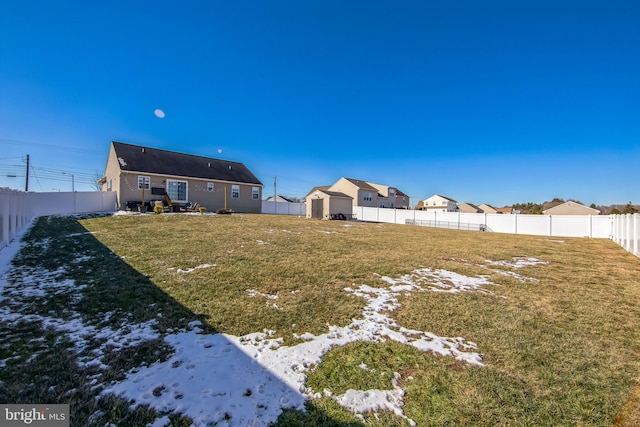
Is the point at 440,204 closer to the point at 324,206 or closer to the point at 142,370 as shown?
the point at 324,206

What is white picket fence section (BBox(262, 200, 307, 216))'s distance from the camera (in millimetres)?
30281

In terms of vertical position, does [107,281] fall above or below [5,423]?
above

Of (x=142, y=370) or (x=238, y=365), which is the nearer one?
(x=142, y=370)

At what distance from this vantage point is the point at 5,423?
1970 mm

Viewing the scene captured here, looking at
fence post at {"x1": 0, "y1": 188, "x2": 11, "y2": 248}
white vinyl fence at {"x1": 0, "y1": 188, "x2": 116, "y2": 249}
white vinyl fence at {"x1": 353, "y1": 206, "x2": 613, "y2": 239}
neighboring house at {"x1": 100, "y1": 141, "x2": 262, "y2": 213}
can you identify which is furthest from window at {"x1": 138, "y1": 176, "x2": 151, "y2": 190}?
white vinyl fence at {"x1": 353, "y1": 206, "x2": 613, "y2": 239}

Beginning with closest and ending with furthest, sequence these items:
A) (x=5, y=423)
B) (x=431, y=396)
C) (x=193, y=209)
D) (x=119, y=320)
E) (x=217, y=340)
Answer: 1. (x=5, y=423)
2. (x=431, y=396)
3. (x=217, y=340)
4. (x=119, y=320)
5. (x=193, y=209)

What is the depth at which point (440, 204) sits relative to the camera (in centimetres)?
5947

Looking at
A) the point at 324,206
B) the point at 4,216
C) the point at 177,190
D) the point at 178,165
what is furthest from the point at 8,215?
the point at 324,206

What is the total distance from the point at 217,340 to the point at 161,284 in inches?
95.3

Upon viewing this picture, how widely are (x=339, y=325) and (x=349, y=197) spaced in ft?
76.9

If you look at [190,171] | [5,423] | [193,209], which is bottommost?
[5,423]

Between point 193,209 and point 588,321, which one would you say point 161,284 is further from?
point 193,209

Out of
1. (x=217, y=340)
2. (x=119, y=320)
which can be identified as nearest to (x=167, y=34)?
(x=119, y=320)

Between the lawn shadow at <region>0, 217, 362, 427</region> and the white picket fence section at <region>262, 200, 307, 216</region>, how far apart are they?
2544 cm
